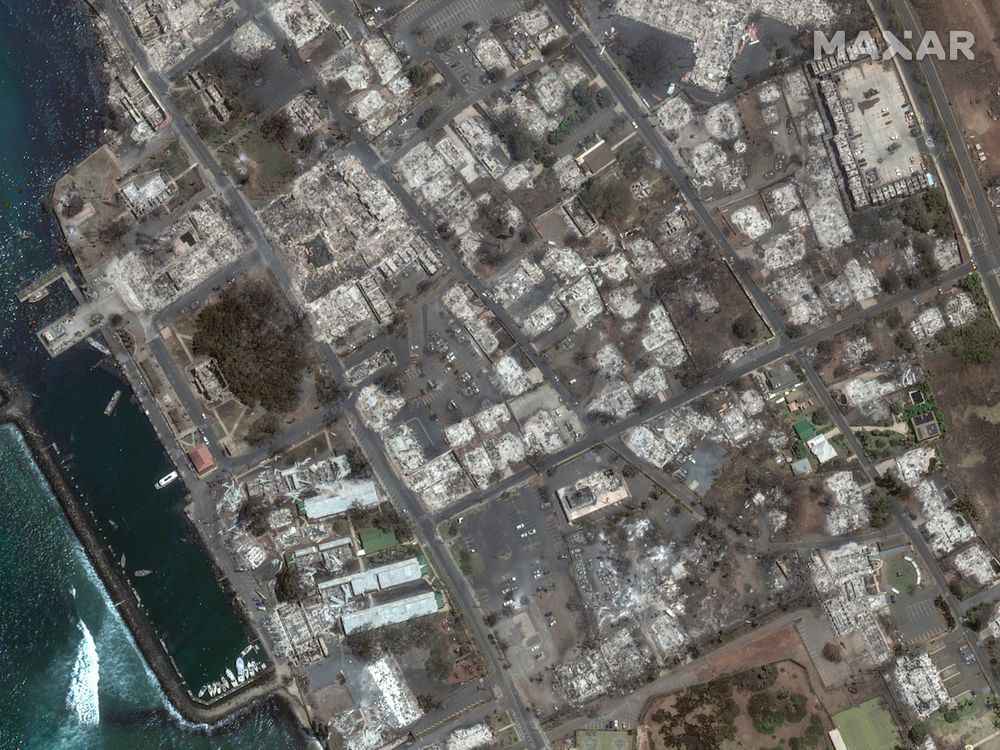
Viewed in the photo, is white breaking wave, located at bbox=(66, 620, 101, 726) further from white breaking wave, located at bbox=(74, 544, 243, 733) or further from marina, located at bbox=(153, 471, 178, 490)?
marina, located at bbox=(153, 471, 178, 490)

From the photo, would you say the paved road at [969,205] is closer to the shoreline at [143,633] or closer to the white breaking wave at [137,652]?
the shoreline at [143,633]

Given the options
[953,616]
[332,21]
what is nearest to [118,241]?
[332,21]

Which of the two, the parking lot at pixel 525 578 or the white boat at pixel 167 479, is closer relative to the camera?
the parking lot at pixel 525 578

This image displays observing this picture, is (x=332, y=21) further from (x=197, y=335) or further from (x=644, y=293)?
(x=644, y=293)

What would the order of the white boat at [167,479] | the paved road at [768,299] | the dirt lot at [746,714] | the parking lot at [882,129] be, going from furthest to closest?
the parking lot at [882,129] < the white boat at [167,479] < the paved road at [768,299] < the dirt lot at [746,714]

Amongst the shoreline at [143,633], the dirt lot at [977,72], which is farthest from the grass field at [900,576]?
the shoreline at [143,633]

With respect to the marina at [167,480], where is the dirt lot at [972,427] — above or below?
below

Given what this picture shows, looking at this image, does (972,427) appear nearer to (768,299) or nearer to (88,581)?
(768,299)
